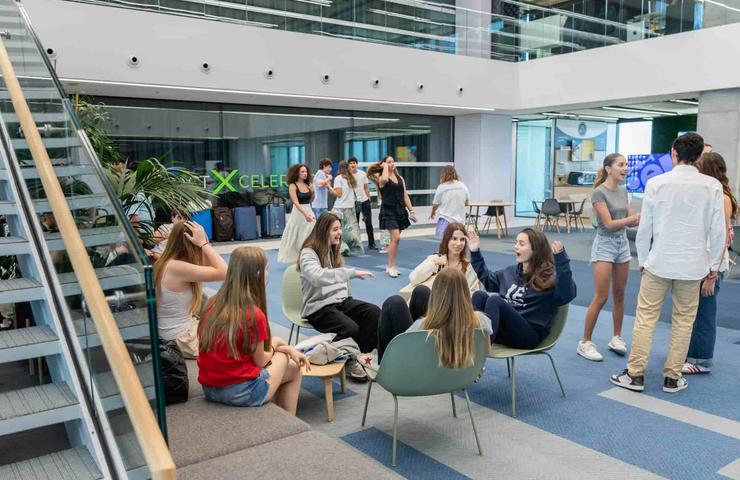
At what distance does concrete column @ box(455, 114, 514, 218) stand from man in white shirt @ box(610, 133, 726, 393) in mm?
11321

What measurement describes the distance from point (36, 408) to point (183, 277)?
3.95ft

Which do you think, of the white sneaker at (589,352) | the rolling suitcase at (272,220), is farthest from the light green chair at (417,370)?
the rolling suitcase at (272,220)

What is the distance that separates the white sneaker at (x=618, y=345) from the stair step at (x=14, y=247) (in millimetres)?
4351

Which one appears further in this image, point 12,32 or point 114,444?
point 12,32

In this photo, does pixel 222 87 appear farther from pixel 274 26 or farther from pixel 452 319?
pixel 452 319

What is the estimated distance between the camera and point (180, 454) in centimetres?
265

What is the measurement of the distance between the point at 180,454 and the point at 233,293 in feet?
2.78

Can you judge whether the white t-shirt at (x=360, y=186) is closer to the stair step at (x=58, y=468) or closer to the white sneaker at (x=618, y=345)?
the white sneaker at (x=618, y=345)

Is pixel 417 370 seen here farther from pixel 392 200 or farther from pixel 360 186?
pixel 360 186

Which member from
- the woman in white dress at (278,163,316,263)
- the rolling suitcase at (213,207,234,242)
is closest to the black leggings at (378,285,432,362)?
Result: the woman in white dress at (278,163,316,263)

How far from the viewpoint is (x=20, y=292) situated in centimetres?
Result: 323

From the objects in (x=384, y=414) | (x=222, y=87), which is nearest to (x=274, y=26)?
(x=222, y=87)

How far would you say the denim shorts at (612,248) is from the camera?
16.3 feet

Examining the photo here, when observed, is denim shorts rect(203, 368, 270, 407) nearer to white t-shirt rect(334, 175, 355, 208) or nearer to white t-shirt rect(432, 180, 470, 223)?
white t-shirt rect(432, 180, 470, 223)
